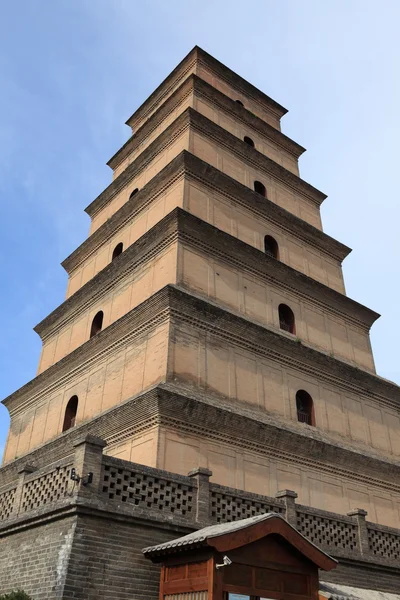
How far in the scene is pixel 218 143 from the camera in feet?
62.7

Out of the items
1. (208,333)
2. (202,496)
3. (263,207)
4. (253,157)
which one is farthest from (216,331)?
(253,157)

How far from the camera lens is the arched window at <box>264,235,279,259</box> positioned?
60.6 ft

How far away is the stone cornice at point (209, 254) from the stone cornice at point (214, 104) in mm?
6532

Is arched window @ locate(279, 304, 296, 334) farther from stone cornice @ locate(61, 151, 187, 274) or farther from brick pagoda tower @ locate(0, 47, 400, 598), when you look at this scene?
stone cornice @ locate(61, 151, 187, 274)

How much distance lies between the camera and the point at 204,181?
1731 cm

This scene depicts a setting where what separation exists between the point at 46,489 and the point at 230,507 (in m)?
2.93

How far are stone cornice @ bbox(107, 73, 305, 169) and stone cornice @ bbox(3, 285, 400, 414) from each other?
8.95 meters

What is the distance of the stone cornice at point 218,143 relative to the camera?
1883 centimetres

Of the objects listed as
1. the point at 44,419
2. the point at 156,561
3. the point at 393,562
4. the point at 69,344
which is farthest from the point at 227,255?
the point at 156,561

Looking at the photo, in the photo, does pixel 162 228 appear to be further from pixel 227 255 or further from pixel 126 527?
pixel 126 527

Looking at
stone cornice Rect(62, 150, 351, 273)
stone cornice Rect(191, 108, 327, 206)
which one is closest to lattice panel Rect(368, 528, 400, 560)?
stone cornice Rect(62, 150, 351, 273)

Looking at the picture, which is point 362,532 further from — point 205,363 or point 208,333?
point 208,333

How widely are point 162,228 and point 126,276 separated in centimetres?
191

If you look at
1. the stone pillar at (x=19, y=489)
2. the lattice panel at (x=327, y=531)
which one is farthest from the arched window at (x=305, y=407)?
the stone pillar at (x=19, y=489)
